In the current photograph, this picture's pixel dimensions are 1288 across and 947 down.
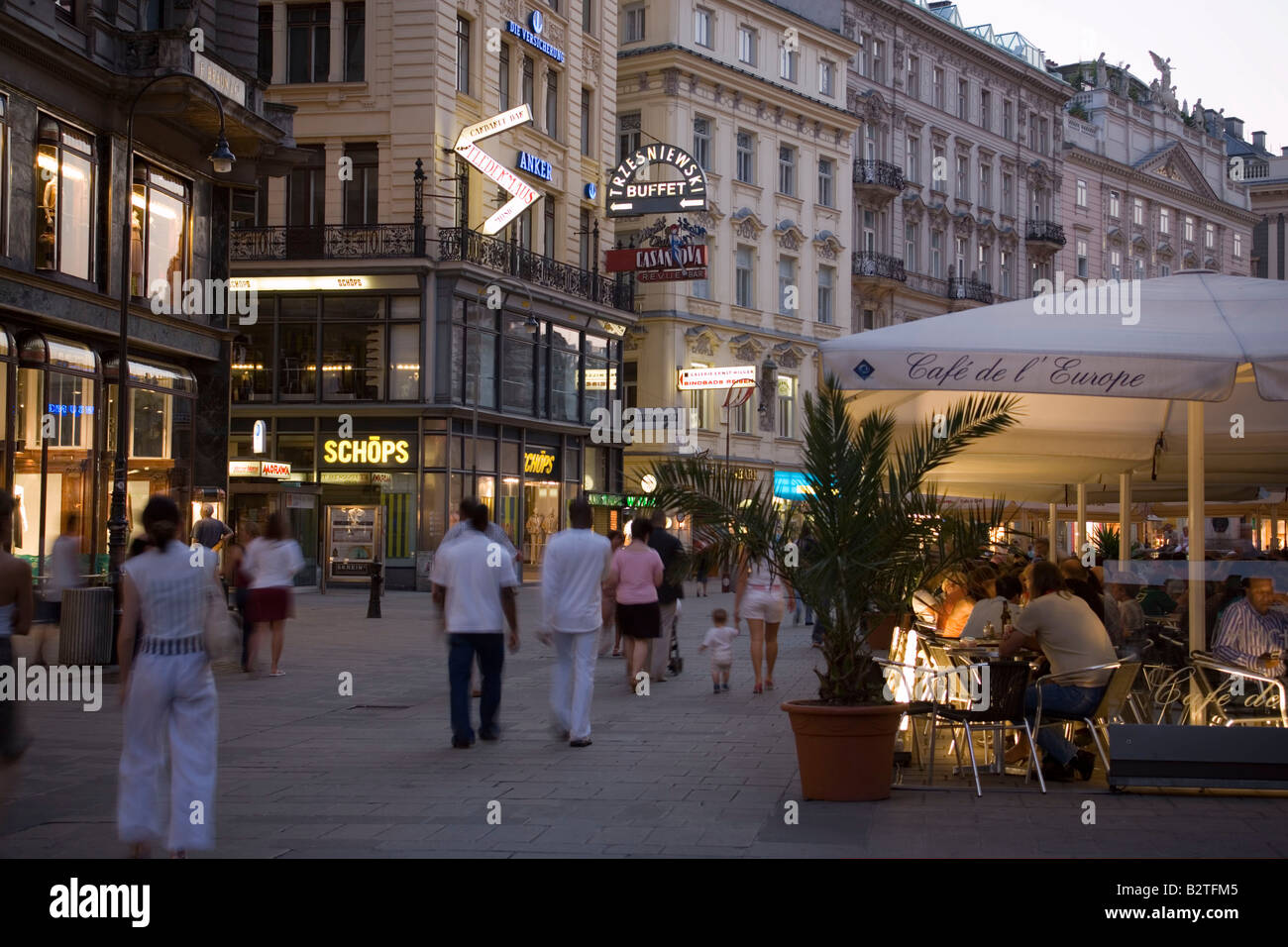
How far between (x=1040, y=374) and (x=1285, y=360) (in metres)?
1.38

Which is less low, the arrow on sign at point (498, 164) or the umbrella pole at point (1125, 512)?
the arrow on sign at point (498, 164)

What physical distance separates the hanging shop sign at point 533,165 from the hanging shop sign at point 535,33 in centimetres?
310

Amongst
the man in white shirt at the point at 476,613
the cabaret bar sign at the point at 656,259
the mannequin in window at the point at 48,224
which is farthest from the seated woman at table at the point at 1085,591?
the cabaret bar sign at the point at 656,259

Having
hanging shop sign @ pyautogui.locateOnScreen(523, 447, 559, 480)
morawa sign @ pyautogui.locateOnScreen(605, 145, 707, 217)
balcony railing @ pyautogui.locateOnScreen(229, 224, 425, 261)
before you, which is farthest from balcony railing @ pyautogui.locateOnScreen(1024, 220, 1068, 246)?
balcony railing @ pyautogui.locateOnScreen(229, 224, 425, 261)

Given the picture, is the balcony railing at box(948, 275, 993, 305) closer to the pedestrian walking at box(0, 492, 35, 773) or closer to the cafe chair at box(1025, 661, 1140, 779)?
the cafe chair at box(1025, 661, 1140, 779)

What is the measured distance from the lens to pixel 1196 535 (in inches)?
446

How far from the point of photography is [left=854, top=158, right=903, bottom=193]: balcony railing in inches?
2362

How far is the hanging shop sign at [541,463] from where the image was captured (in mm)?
42031

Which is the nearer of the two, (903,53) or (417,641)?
(417,641)

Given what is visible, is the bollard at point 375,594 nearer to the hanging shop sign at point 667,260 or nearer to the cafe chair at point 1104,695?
the hanging shop sign at point 667,260
